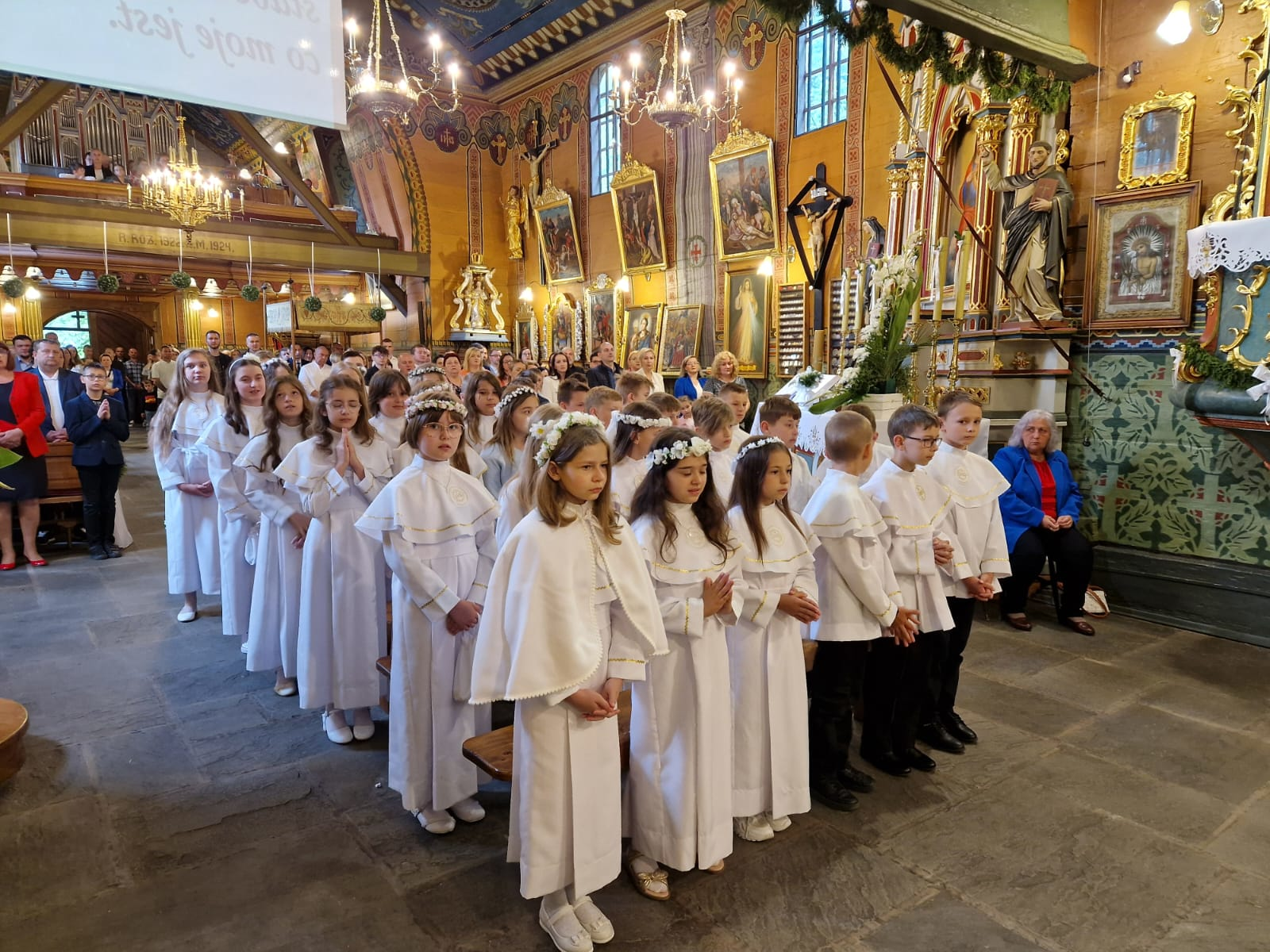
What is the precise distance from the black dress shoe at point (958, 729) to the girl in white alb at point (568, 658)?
2.14 metres

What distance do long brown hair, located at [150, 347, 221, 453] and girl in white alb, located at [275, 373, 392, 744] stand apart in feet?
7.70

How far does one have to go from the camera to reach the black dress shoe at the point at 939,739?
3721mm

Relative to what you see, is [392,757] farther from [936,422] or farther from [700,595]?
[936,422]

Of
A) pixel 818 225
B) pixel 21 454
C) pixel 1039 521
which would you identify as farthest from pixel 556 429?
pixel 818 225

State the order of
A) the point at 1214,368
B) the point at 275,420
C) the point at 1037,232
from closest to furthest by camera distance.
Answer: the point at 275,420 → the point at 1214,368 → the point at 1037,232

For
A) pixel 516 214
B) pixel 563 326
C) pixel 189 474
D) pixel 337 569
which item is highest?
pixel 516 214

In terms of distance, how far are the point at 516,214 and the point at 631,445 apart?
14803mm

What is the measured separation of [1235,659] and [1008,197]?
3927mm

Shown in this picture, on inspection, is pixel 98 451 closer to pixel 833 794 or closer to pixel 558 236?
pixel 833 794

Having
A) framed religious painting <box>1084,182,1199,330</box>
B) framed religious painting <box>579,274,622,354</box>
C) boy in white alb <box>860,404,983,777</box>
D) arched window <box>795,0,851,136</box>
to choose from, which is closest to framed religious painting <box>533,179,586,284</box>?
framed religious painting <box>579,274,622,354</box>

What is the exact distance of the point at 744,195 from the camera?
12.0 m

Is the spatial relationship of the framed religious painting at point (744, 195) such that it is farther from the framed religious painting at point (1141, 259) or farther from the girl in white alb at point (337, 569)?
the girl in white alb at point (337, 569)

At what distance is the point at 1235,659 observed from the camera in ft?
16.4

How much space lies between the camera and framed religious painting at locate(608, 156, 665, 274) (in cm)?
1359
